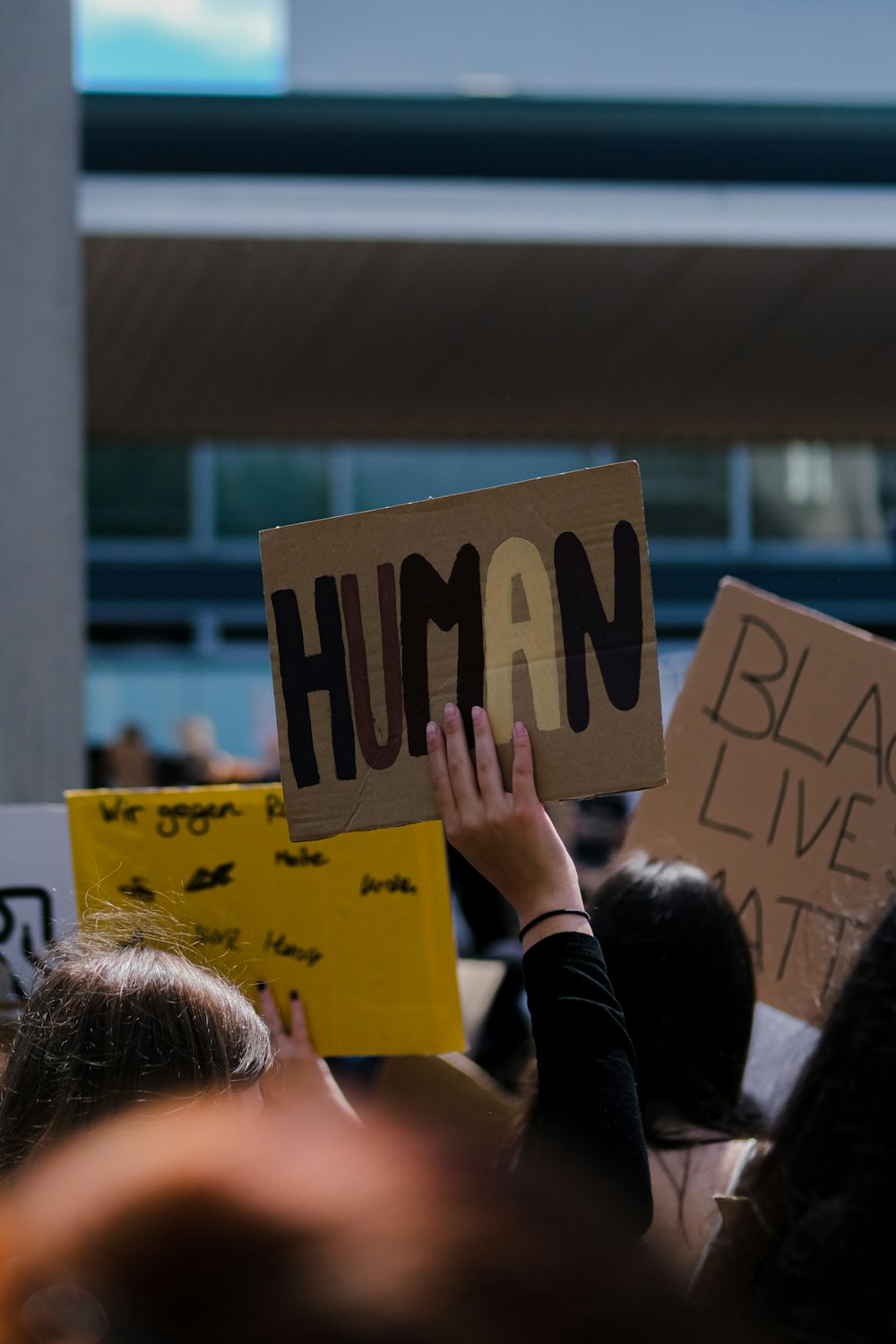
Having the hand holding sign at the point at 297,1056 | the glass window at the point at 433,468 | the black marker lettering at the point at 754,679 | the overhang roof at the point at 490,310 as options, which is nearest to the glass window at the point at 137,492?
the glass window at the point at 433,468

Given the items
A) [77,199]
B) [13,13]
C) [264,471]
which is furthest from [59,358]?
[264,471]

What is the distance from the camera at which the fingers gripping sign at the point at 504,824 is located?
1.38 metres

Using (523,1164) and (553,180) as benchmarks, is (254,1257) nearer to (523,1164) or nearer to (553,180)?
(523,1164)

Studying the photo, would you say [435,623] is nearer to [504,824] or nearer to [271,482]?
[504,824]

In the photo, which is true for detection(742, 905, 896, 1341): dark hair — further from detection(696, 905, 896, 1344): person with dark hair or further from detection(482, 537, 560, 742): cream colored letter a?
detection(482, 537, 560, 742): cream colored letter a

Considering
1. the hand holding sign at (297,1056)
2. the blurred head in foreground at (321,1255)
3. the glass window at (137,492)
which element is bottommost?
the hand holding sign at (297,1056)

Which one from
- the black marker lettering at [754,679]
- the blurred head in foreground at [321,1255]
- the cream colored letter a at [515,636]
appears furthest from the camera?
the black marker lettering at [754,679]

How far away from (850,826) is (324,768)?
1.09 meters

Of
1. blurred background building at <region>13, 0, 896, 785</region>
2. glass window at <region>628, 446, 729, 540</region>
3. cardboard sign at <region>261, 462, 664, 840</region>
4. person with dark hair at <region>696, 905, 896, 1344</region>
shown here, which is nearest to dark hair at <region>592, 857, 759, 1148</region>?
cardboard sign at <region>261, 462, 664, 840</region>

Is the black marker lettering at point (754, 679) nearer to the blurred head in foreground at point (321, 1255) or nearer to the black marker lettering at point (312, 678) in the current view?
the black marker lettering at point (312, 678)

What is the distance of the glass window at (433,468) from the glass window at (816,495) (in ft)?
6.82

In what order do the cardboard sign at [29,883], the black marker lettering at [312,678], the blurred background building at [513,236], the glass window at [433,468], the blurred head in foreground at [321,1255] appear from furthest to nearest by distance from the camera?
the glass window at [433,468] → the blurred background building at [513,236] → the cardboard sign at [29,883] → the black marker lettering at [312,678] → the blurred head in foreground at [321,1255]

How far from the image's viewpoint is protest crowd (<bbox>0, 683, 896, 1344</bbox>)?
2.03 ft

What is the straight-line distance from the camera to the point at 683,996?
1.85 meters
